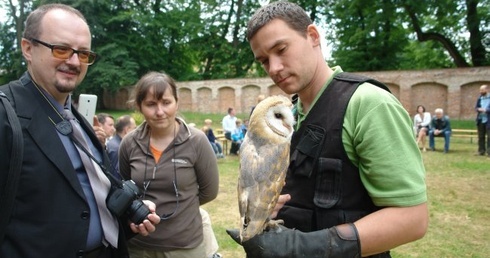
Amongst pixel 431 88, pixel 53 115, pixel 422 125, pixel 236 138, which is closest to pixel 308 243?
pixel 53 115

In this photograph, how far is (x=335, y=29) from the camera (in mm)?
29594

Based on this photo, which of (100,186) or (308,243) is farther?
(100,186)

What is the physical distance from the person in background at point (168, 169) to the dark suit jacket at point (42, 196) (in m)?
0.87

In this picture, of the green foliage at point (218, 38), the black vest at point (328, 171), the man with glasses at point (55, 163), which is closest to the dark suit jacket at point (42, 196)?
the man with glasses at point (55, 163)

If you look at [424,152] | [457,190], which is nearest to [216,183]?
[457,190]

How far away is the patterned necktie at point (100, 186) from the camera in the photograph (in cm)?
196

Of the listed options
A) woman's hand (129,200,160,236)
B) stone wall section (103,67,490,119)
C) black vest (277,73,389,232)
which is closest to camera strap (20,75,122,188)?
woman's hand (129,200,160,236)

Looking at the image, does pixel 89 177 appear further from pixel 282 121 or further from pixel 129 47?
pixel 129 47

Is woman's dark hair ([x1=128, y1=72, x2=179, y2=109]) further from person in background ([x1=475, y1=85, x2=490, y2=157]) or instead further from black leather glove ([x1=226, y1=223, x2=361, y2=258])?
person in background ([x1=475, y1=85, x2=490, y2=157])

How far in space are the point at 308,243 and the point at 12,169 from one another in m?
1.27

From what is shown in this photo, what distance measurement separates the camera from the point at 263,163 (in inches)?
59.4

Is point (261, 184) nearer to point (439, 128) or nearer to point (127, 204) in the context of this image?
point (127, 204)

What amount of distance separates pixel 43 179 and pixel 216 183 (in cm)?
147

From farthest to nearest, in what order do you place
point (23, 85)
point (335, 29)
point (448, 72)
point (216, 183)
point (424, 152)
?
point (335, 29) < point (448, 72) < point (424, 152) < point (216, 183) < point (23, 85)
